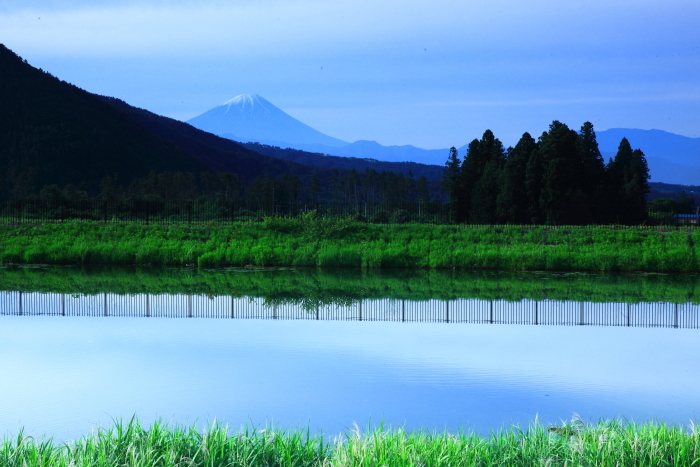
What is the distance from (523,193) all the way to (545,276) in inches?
940

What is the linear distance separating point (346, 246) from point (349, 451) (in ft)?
56.1

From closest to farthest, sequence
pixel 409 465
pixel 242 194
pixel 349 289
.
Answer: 1. pixel 409 465
2. pixel 349 289
3. pixel 242 194

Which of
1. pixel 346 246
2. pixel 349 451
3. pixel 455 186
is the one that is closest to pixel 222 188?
pixel 455 186

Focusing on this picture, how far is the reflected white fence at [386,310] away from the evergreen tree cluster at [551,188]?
27076mm

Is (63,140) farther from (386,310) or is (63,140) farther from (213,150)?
(386,310)

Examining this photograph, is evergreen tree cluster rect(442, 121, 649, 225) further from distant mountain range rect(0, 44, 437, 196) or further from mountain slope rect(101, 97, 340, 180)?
mountain slope rect(101, 97, 340, 180)

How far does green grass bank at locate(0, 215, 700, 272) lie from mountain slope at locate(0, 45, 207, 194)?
56494mm

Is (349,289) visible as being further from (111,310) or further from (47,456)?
(47,456)

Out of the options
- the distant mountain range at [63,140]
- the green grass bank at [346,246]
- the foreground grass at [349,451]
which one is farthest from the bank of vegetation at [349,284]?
the distant mountain range at [63,140]

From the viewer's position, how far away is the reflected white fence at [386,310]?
496 inches

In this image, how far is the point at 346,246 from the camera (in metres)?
22.0

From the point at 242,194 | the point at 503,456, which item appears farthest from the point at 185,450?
the point at 242,194

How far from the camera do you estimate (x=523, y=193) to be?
4231 centimetres

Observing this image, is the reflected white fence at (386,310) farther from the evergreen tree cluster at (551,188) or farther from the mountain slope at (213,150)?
the mountain slope at (213,150)
